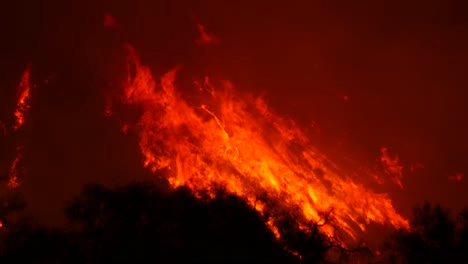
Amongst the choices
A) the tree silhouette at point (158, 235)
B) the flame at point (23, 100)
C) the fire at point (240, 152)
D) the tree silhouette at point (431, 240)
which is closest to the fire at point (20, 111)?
the flame at point (23, 100)

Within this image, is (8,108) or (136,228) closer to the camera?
(136,228)

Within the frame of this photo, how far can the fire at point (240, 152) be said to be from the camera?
54.9 m

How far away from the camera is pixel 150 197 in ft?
97.5

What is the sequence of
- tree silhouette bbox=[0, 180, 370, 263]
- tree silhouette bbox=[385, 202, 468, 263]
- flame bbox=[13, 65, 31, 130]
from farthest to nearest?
flame bbox=[13, 65, 31, 130] → tree silhouette bbox=[385, 202, 468, 263] → tree silhouette bbox=[0, 180, 370, 263]

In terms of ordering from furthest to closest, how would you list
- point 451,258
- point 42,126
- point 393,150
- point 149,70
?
point 393,150
point 149,70
point 42,126
point 451,258

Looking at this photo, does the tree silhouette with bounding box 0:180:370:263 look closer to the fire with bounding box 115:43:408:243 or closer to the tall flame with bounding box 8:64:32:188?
the fire with bounding box 115:43:408:243

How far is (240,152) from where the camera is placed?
194 ft

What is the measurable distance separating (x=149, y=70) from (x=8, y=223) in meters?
45.2

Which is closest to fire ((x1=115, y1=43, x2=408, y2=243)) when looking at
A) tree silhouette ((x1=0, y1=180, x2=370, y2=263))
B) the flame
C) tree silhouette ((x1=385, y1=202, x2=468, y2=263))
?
the flame

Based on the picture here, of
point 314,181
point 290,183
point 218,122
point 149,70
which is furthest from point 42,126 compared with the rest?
point 314,181

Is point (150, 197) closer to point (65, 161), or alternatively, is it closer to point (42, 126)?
point (65, 161)

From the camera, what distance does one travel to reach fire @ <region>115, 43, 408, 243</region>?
5488cm

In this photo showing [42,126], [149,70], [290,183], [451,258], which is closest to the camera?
[451,258]

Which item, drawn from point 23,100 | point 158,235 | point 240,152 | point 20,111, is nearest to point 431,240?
point 158,235
